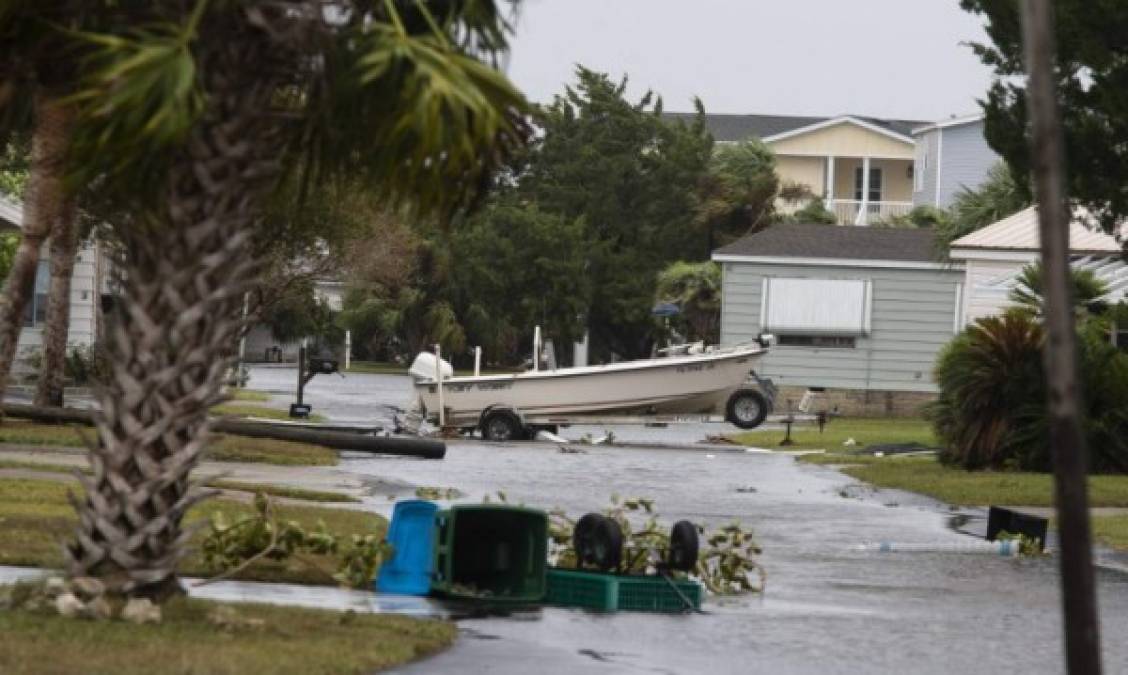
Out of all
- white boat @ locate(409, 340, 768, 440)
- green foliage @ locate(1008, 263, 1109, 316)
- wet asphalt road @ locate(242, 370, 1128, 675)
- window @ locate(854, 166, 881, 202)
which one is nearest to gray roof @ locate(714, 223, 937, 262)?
white boat @ locate(409, 340, 768, 440)

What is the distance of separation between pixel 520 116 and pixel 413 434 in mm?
29090

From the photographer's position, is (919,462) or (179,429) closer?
(179,429)

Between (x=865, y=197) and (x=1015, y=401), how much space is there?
5901 cm

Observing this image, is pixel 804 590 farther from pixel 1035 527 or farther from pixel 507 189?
pixel 507 189

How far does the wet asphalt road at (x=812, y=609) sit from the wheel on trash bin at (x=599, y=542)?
605 millimetres

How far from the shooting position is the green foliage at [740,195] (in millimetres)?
83438

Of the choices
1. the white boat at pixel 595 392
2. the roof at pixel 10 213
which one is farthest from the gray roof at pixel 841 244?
the roof at pixel 10 213

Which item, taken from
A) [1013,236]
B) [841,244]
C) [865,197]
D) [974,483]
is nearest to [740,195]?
[865,197]

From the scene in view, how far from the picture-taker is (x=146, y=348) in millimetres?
12727

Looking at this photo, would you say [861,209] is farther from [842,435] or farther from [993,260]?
[842,435]

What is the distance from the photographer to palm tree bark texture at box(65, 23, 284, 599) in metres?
12.6

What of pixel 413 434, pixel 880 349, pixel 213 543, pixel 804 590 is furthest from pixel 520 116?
pixel 880 349

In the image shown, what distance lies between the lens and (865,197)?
308ft

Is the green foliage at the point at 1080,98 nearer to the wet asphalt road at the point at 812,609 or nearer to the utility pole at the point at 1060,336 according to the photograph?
the wet asphalt road at the point at 812,609
